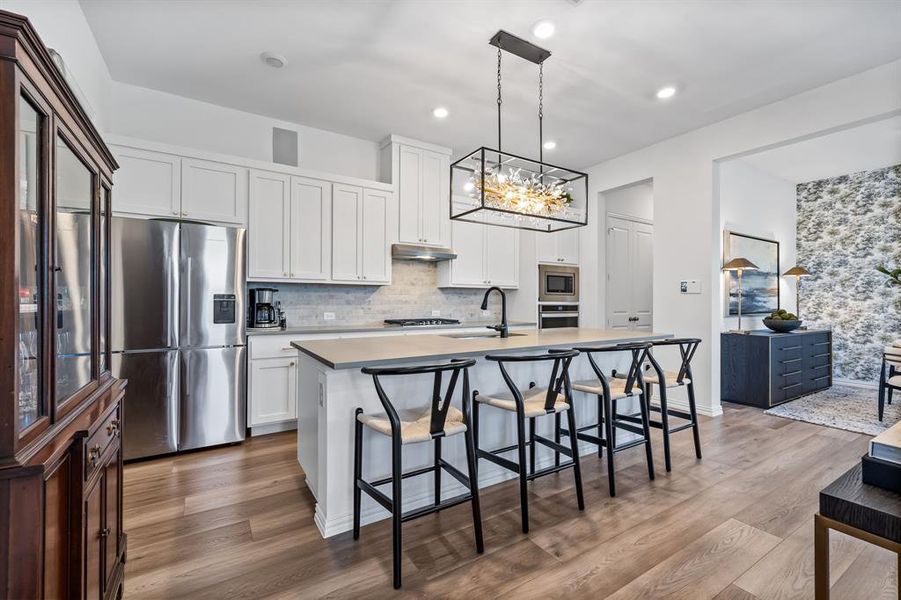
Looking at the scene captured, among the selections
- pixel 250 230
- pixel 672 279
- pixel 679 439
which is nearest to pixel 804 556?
A: pixel 679 439

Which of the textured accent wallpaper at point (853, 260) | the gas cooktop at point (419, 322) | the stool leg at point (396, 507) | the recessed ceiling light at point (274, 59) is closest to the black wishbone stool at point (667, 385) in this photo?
the stool leg at point (396, 507)

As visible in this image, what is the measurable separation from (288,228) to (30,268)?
2.99 m

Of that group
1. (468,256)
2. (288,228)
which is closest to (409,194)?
(468,256)

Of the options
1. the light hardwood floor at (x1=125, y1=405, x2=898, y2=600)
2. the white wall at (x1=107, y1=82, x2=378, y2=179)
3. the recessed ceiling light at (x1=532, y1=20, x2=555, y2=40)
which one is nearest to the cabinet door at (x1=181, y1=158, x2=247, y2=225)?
the white wall at (x1=107, y1=82, x2=378, y2=179)

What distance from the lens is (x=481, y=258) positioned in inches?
207

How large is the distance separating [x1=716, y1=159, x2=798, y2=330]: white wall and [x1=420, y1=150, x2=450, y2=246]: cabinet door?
3.13m

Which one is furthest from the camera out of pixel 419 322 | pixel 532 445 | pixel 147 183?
pixel 419 322

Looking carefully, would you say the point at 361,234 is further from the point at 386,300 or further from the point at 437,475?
the point at 437,475

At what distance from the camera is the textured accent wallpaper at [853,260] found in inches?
214

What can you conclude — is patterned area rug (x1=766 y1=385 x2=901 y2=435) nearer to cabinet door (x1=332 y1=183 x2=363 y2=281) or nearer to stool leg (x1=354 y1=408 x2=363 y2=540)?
stool leg (x1=354 y1=408 x2=363 y2=540)

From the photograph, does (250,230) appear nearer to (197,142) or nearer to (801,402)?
(197,142)

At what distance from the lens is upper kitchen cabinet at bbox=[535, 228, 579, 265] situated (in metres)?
5.34

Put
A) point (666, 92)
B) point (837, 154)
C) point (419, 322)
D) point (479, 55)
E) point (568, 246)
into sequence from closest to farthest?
point (479, 55), point (666, 92), point (419, 322), point (837, 154), point (568, 246)

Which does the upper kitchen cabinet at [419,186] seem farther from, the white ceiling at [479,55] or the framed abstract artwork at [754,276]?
the framed abstract artwork at [754,276]
